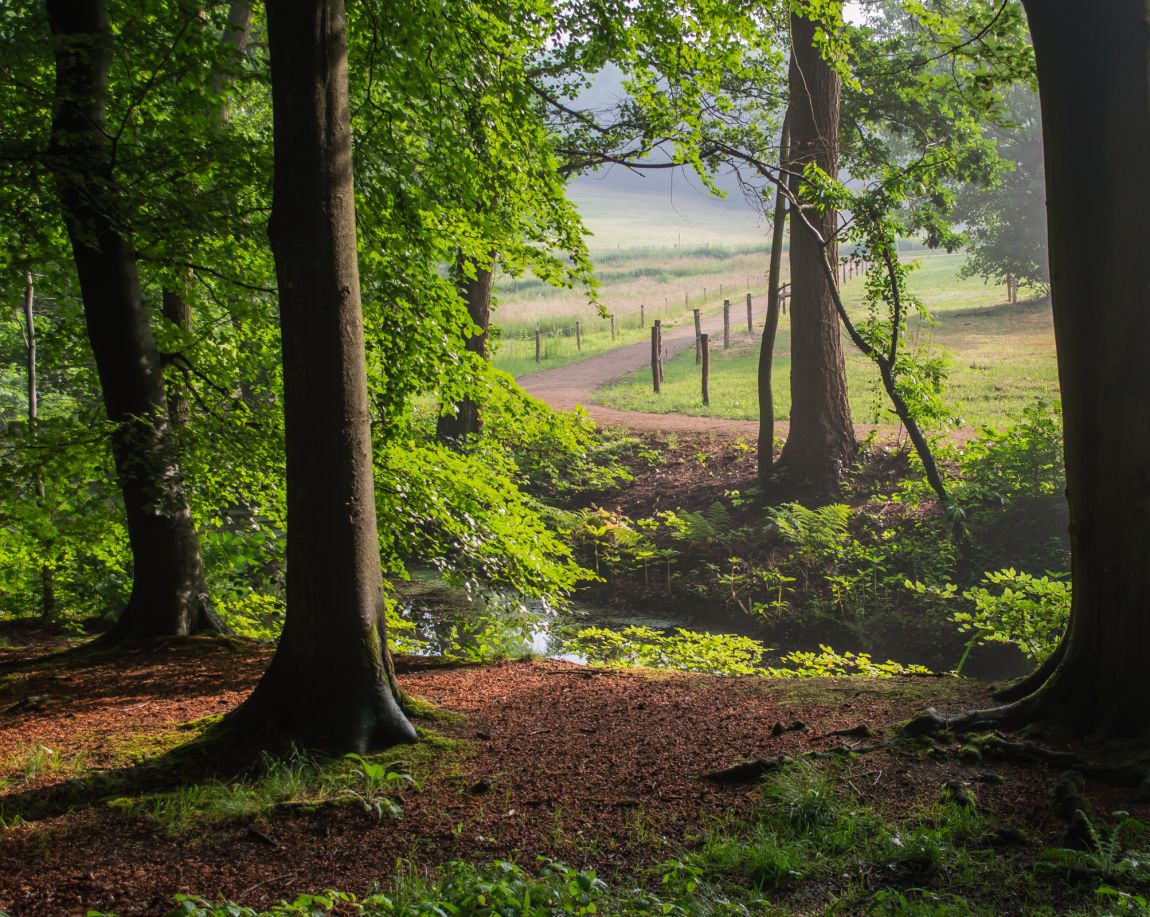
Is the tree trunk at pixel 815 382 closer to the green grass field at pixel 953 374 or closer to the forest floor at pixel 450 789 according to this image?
the green grass field at pixel 953 374

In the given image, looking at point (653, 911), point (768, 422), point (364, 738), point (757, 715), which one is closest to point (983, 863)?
point (653, 911)

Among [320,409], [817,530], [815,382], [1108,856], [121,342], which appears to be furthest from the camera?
[815,382]

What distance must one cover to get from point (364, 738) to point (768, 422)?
1296cm

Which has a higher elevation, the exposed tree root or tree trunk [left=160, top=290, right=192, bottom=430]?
tree trunk [left=160, top=290, right=192, bottom=430]

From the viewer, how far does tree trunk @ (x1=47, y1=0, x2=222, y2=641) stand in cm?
674

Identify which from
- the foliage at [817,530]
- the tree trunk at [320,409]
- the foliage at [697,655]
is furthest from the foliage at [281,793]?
the foliage at [817,530]

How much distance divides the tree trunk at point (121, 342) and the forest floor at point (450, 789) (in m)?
1.06

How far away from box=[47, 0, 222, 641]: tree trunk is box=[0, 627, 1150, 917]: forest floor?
106cm

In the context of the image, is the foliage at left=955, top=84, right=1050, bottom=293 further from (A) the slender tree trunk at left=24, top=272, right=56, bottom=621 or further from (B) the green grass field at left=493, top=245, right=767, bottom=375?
(A) the slender tree trunk at left=24, top=272, right=56, bottom=621

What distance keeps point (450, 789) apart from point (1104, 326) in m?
3.98

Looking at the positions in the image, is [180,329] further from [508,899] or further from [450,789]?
[508,899]

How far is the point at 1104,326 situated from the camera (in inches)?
191

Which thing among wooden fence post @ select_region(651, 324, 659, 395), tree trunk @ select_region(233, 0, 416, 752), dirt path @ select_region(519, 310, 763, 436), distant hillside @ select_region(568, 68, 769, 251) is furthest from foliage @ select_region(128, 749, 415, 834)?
distant hillside @ select_region(568, 68, 769, 251)

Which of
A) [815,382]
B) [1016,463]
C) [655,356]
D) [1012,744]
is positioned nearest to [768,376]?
[815,382]
